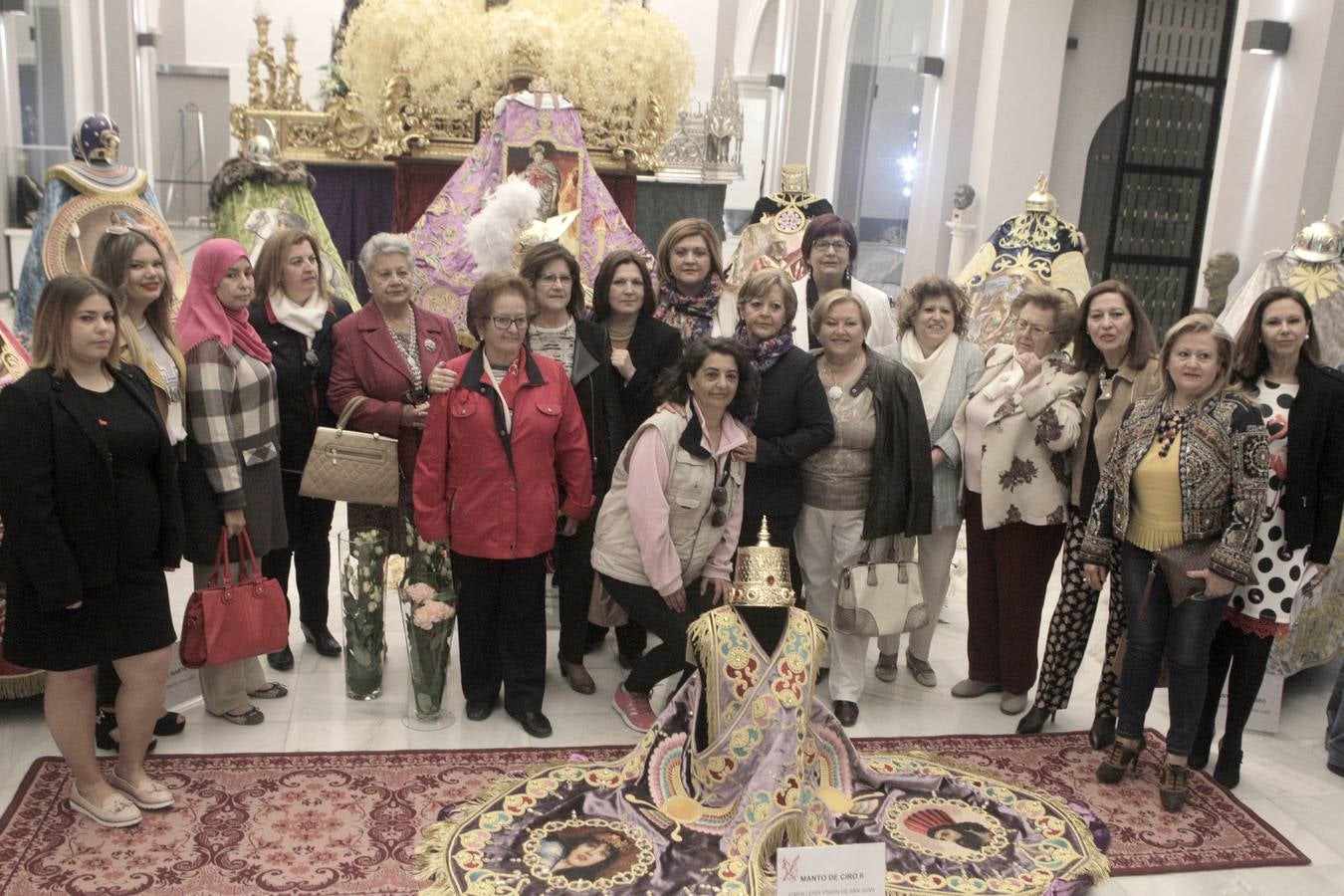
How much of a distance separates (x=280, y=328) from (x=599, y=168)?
515 centimetres

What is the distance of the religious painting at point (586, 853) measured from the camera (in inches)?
125

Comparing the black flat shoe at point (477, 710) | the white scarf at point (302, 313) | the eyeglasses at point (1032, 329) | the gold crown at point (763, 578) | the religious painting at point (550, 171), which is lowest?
the black flat shoe at point (477, 710)

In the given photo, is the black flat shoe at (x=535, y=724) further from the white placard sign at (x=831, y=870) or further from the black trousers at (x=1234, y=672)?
the black trousers at (x=1234, y=672)

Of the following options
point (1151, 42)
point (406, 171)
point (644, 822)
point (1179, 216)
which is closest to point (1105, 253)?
point (1179, 216)

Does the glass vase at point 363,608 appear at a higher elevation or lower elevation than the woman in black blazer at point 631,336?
lower

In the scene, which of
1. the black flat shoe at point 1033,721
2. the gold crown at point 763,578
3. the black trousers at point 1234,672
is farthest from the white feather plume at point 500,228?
the black trousers at point 1234,672

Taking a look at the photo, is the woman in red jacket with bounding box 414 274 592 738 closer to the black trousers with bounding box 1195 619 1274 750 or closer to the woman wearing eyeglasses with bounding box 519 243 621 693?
the woman wearing eyeglasses with bounding box 519 243 621 693

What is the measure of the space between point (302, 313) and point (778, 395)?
168 cm

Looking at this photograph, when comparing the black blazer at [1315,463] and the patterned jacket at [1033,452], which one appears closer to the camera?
the black blazer at [1315,463]

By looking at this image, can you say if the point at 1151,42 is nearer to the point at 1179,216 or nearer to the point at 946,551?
the point at 1179,216

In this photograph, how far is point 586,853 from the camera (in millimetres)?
3299

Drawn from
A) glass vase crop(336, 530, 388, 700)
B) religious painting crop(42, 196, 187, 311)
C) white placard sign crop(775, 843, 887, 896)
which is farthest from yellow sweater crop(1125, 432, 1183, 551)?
religious painting crop(42, 196, 187, 311)

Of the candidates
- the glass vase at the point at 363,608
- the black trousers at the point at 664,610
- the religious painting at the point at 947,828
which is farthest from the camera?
the glass vase at the point at 363,608

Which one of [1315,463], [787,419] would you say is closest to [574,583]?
[787,419]
